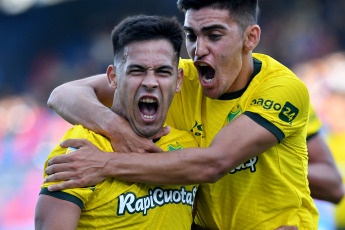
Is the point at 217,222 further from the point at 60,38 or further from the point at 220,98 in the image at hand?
the point at 60,38

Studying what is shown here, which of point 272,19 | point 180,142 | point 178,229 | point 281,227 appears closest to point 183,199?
point 178,229

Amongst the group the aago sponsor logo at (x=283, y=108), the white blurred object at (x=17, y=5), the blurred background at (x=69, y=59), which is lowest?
the aago sponsor logo at (x=283, y=108)

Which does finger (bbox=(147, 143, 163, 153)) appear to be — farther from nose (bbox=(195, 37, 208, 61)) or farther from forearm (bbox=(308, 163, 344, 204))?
forearm (bbox=(308, 163, 344, 204))

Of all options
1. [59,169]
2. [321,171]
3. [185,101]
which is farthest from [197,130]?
[321,171]

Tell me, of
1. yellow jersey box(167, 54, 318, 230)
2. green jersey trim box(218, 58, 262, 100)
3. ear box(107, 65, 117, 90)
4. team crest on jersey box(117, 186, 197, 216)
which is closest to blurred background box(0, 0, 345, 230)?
yellow jersey box(167, 54, 318, 230)

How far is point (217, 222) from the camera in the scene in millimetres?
3436

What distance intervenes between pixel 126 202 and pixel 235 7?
150cm

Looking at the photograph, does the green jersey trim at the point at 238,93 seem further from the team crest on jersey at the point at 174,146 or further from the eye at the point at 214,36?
the team crest on jersey at the point at 174,146

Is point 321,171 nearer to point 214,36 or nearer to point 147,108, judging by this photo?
point 214,36

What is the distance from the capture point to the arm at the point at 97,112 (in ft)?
9.93

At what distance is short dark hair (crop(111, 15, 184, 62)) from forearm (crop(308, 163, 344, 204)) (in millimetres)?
1873

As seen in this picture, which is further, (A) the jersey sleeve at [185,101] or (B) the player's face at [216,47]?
(A) the jersey sleeve at [185,101]

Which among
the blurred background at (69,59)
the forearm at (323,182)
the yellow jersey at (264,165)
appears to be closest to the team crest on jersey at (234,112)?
the yellow jersey at (264,165)

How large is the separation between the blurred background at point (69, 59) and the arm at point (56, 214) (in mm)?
5184
